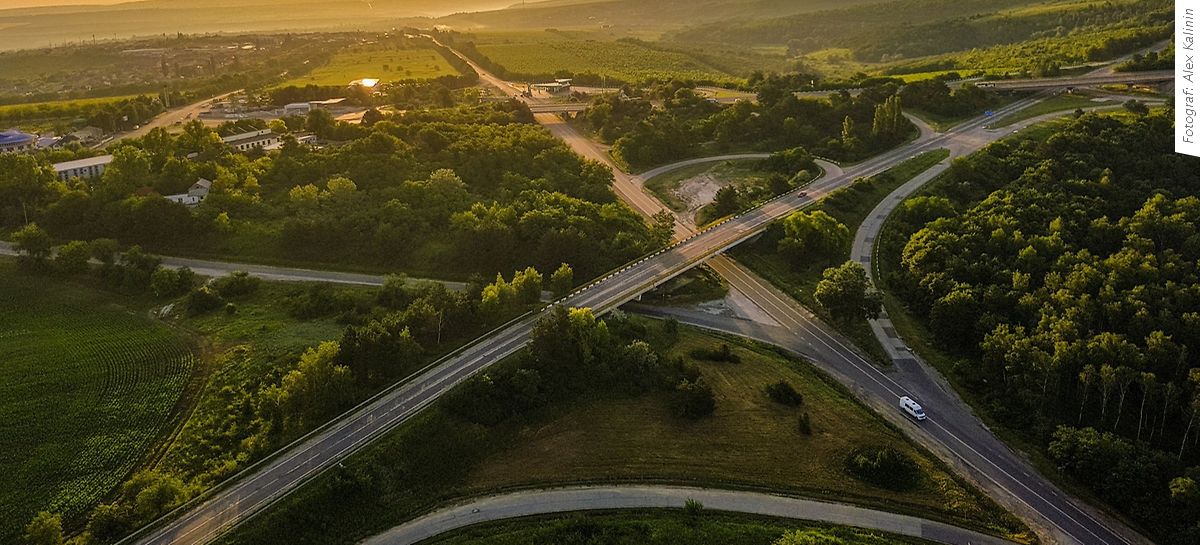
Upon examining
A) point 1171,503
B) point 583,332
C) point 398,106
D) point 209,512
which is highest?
point 398,106

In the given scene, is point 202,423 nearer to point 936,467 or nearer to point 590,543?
point 590,543

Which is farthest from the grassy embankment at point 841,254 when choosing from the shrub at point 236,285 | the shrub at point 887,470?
the shrub at point 236,285

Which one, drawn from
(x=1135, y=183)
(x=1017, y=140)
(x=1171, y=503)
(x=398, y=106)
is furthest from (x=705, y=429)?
(x=398, y=106)

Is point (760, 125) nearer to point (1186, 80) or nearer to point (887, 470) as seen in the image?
point (887, 470)

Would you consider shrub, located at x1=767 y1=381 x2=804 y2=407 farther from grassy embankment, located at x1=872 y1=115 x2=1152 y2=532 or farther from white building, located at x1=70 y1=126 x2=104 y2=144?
white building, located at x1=70 y1=126 x2=104 y2=144

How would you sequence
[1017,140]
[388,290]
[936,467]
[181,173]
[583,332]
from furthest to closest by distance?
[1017,140] → [181,173] → [388,290] → [583,332] → [936,467]

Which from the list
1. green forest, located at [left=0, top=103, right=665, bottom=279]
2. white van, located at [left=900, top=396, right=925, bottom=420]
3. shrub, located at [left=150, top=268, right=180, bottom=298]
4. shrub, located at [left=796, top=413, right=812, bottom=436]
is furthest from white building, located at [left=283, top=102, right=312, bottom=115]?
white van, located at [left=900, top=396, right=925, bottom=420]
